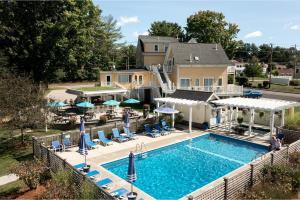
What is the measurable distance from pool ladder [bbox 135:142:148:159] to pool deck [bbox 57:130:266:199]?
7.4 inches

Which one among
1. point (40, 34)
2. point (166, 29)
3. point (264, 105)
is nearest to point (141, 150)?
point (264, 105)

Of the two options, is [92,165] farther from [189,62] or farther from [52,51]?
[189,62]

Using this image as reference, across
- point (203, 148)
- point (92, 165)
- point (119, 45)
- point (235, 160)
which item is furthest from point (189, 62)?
point (119, 45)

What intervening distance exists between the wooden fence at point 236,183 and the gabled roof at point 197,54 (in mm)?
25676

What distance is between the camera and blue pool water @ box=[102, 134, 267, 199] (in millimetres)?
14817

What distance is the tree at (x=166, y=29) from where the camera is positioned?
72844mm

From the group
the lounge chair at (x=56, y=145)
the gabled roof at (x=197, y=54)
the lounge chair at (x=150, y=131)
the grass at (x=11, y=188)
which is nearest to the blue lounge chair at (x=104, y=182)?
the grass at (x=11, y=188)

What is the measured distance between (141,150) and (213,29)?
158 ft

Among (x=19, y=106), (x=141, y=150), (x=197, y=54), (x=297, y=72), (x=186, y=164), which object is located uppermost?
(x=197, y=54)

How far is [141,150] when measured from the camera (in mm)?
19531

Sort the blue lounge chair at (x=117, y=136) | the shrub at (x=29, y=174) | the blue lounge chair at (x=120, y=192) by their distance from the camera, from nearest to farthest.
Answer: the blue lounge chair at (x=120, y=192)
the shrub at (x=29, y=174)
the blue lounge chair at (x=117, y=136)

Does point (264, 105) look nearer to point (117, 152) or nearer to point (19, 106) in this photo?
point (117, 152)

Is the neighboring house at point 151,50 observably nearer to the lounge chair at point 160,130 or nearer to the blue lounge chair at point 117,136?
the lounge chair at point 160,130

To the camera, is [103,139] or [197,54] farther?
[197,54]
